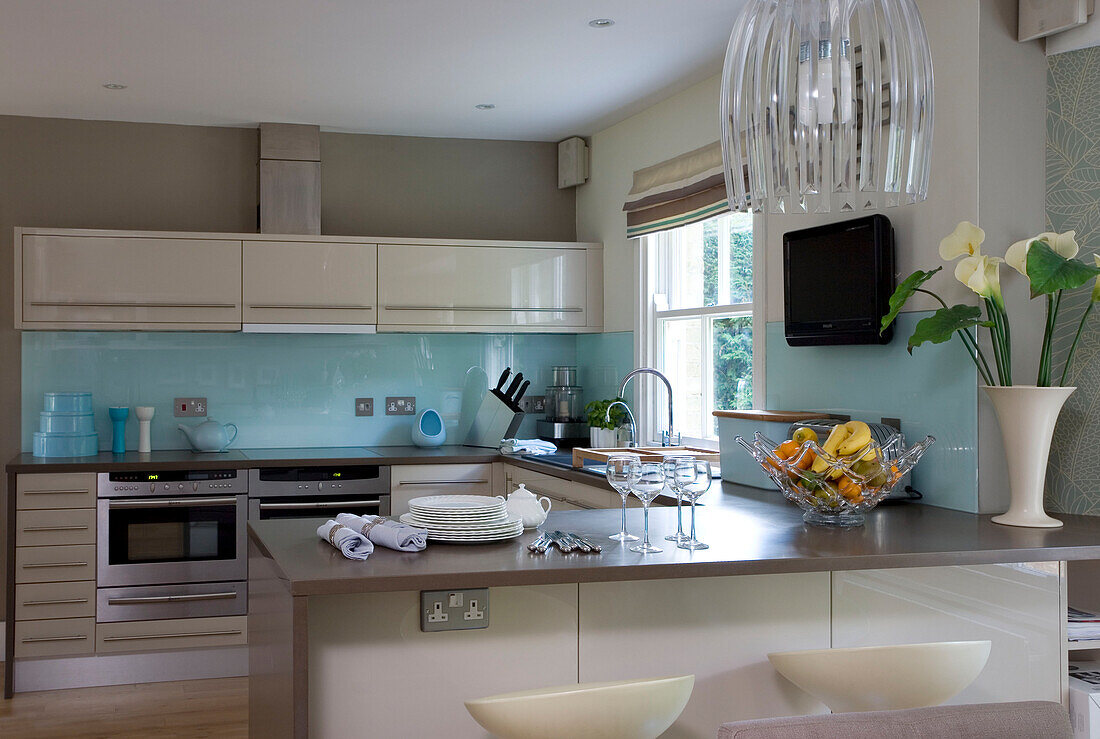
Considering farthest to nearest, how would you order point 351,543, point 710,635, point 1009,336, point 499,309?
1. point 499,309
2. point 1009,336
3. point 710,635
4. point 351,543

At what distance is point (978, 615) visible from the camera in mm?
2359

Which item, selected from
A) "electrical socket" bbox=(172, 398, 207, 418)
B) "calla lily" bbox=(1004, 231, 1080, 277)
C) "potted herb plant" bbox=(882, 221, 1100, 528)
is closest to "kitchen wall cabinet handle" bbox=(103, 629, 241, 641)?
"electrical socket" bbox=(172, 398, 207, 418)

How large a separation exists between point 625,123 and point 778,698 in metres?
3.33

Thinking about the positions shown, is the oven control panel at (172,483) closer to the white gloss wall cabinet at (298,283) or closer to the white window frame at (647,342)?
the white gloss wall cabinet at (298,283)

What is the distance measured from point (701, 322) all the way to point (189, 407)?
254cm

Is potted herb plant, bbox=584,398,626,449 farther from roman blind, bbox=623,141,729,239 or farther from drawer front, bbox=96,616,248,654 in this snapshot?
drawer front, bbox=96,616,248,654

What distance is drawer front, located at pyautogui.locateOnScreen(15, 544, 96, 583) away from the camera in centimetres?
442

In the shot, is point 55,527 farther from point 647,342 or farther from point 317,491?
point 647,342

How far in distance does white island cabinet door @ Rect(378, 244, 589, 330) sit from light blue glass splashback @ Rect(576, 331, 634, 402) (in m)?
0.17

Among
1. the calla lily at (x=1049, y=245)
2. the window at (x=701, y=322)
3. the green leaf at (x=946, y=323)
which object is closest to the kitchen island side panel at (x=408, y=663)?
the green leaf at (x=946, y=323)

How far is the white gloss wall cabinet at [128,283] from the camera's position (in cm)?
462

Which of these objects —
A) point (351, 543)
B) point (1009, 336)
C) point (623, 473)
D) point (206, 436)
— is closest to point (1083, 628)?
point (1009, 336)

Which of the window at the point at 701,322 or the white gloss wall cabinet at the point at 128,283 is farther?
the white gloss wall cabinet at the point at 128,283

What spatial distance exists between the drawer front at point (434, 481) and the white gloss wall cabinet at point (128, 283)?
105 centimetres
